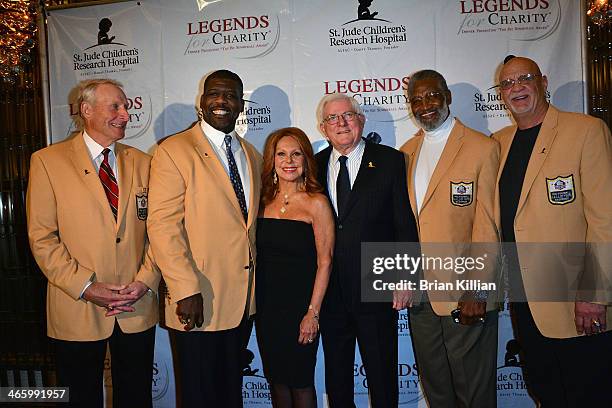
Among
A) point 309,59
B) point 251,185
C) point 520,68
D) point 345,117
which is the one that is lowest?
point 251,185

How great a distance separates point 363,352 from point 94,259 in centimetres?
160

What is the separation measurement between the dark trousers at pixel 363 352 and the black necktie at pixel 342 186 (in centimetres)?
62

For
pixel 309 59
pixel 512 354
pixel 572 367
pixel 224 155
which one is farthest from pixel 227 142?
pixel 512 354

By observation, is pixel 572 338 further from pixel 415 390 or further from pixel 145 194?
pixel 145 194

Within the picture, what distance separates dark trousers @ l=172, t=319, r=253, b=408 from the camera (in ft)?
9.00

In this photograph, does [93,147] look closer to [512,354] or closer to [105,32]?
[105,32]

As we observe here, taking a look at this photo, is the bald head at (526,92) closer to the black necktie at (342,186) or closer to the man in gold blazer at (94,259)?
the black necktie at (342,186)

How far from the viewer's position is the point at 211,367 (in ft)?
9.04

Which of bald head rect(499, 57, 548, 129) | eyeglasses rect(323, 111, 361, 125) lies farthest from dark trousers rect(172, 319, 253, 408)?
bald head rect(499, 57, 548, 129)

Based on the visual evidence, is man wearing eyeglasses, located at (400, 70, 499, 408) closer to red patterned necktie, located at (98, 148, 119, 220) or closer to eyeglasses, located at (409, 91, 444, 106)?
eyeglasses, located at (409, 91, 444, 106)

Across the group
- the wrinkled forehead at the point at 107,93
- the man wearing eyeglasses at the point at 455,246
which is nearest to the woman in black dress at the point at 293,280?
the man wearing eyeglasses at the point at 455,246

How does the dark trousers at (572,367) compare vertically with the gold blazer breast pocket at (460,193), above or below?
below

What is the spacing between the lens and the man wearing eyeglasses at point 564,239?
2588 mm

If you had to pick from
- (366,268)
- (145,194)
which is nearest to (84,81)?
(145,194)
